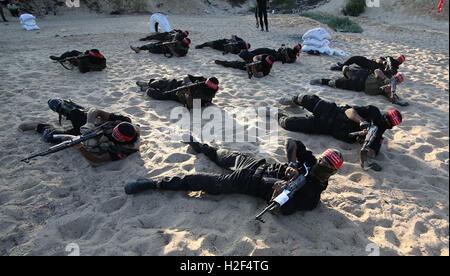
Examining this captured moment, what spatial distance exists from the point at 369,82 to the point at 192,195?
4658mm

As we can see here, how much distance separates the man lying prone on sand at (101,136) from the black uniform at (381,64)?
5.14 m

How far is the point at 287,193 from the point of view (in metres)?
2.53

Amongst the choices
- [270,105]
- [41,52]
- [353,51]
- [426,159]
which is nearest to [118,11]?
[41,52]

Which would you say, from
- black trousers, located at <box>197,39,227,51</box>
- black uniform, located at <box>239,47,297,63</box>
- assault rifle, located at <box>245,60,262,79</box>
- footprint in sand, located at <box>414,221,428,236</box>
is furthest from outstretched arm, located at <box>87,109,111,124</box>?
black trousers, located at <box>197,39,227,51</box>

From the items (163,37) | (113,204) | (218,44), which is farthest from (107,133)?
(163,37)

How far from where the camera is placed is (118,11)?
17.8 metres

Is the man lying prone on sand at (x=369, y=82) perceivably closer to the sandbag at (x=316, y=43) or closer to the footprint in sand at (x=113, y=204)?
the sandbag at (x=316, y=43)

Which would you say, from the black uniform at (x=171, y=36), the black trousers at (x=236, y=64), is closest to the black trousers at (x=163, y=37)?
the black uniform at (x=171, y=36)

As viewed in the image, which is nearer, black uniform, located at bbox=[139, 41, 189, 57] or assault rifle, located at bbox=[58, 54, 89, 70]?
assault rifle, located at bbox=[58, 54, 89, 70]

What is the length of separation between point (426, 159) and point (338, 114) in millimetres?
1256

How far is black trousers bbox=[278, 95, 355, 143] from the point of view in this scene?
407 centimetres

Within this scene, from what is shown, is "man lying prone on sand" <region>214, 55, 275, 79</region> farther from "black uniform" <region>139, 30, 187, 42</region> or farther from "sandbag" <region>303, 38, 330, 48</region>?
"sandbag" <region>303, 38, 330, 48</region>

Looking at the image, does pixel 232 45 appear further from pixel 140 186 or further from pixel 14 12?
pixel 14 12
